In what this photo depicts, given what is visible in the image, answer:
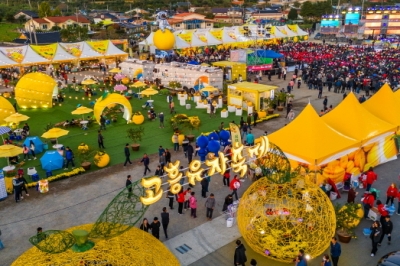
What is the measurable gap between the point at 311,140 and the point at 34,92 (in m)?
19.1

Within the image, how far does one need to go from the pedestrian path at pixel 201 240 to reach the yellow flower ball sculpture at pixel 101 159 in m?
6.29

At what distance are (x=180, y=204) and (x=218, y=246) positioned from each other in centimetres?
213

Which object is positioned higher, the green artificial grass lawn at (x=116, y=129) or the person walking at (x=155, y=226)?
the person walking at (x=155, y=226)

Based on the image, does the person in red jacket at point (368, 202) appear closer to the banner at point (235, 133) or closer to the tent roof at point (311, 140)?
the tent roof at point (311, 140)

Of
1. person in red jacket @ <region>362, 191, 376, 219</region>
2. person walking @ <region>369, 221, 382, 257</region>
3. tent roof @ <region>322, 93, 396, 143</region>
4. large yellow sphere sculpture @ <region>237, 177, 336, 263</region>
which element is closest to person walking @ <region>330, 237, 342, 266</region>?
large yellow sphere sculpture @ <region>237, 177, 336, 263</region>

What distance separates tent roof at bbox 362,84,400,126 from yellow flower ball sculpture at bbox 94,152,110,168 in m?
11.6

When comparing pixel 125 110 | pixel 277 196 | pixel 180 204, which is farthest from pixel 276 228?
pixel 125 110

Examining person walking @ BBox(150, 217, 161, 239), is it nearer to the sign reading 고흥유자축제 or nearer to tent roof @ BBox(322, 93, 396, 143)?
the sign reading 고흥유자축제

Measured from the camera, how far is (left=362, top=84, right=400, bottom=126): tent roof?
16.5m

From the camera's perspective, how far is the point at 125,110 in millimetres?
22359

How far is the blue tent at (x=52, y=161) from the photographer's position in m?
15.7

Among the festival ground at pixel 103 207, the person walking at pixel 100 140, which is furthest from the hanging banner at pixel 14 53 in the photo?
the festival ground at pixel 103 207

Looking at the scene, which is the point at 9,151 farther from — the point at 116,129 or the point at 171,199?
the point at 116,129

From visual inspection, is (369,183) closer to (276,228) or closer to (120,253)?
(276,228)
